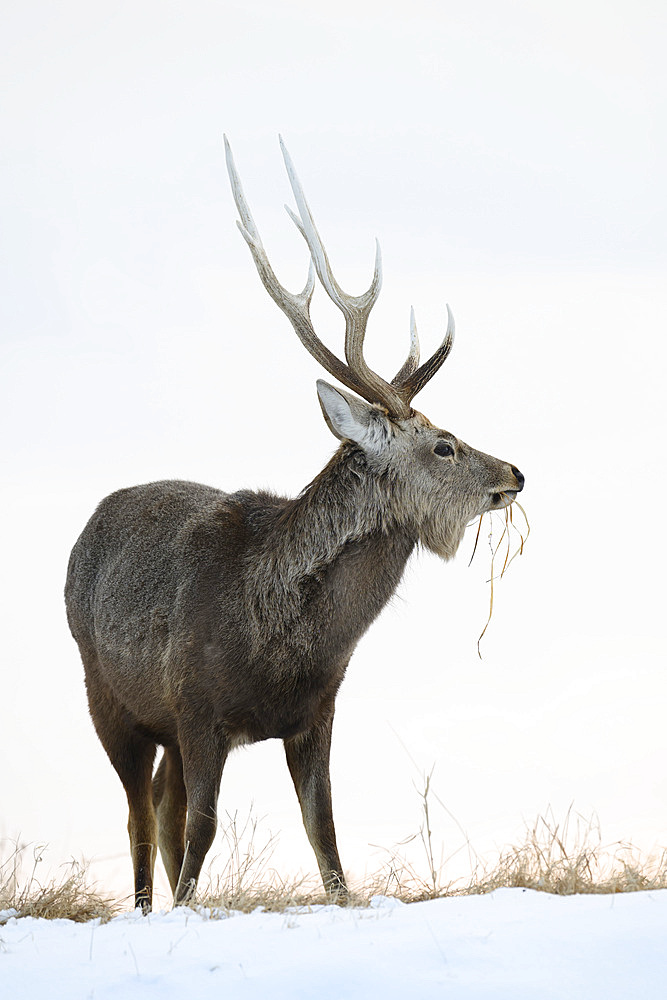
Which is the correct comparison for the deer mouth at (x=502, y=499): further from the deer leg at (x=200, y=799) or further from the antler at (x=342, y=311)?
the deer leg at (x=200, y=799)

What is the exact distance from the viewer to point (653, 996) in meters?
3.44

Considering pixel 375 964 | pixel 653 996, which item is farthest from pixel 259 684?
pixel 653 996

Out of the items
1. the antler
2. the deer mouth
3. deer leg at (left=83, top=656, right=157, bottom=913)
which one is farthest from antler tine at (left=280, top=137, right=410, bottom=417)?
deer leg at (left=83, top=656, right=157, bottom=913)

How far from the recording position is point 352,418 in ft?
19.5

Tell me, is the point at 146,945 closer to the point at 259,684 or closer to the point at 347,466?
the point at 259,684

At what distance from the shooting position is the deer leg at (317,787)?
613 centimetres

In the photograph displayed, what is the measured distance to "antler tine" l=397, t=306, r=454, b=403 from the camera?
6434 mm

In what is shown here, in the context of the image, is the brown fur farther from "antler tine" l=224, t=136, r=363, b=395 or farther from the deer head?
"antler tine" l=224, t=136, r=363, b=395

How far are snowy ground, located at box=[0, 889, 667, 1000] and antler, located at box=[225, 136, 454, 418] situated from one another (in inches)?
109

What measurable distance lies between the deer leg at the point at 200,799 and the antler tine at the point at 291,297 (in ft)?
6.45

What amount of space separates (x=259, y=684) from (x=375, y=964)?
7.62 ft

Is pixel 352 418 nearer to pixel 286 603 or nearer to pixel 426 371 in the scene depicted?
pixel 426 371

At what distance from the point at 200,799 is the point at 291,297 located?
2663mm

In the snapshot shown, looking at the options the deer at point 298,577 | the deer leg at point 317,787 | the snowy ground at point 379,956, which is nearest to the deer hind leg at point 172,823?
the deer at point 298,577
